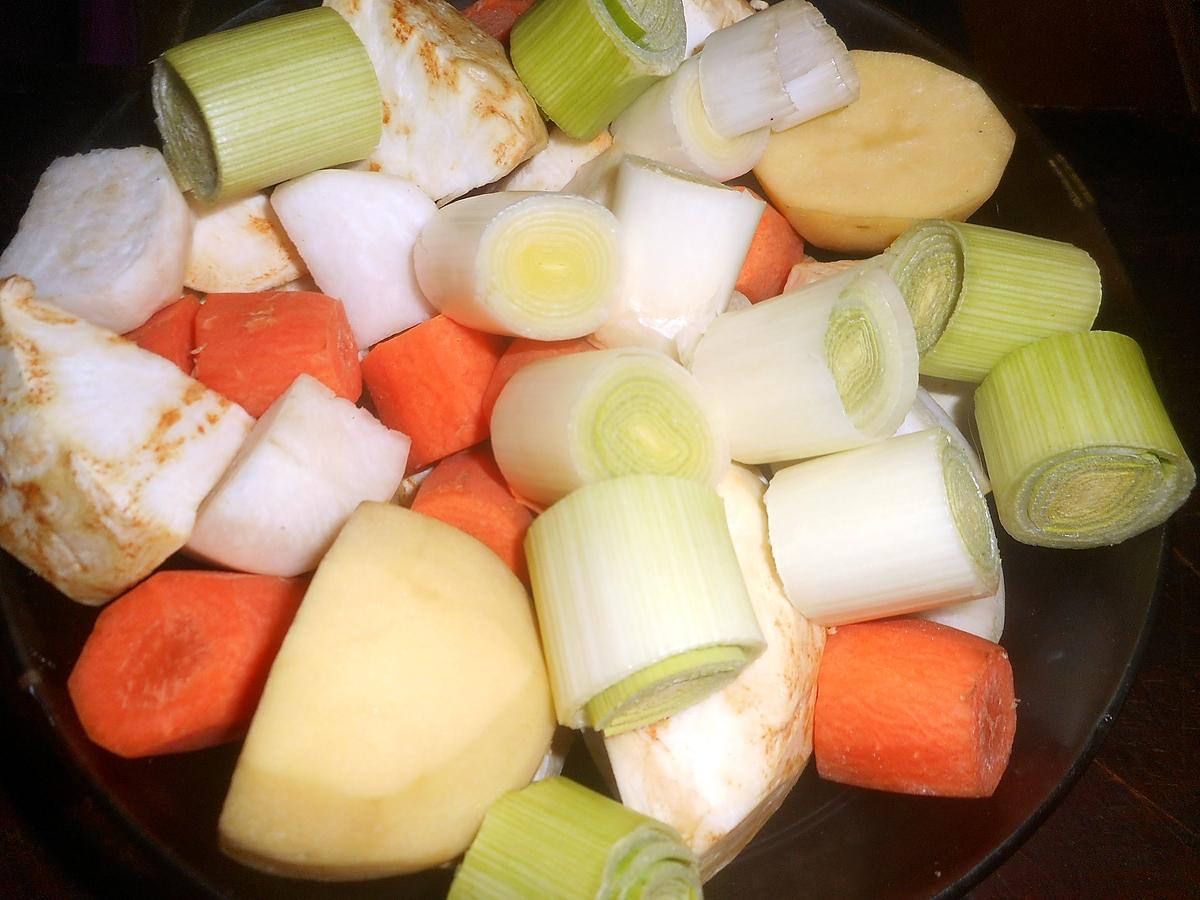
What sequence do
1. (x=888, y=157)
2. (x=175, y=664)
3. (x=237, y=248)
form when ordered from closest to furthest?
(x=175, y=664)
(x=237, y=248)
(x=888, y=157)

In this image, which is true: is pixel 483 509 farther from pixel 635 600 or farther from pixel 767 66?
pixel 767 66

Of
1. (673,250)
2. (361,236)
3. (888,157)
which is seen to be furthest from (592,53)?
(888,157)

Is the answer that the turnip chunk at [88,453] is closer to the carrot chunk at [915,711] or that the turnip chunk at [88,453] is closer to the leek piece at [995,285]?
the carrot chunk at [915,711]

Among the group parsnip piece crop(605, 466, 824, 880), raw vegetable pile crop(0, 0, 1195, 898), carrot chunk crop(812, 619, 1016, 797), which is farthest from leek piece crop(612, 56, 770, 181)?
carrot chunk crop(812, 619, 1016, 797)

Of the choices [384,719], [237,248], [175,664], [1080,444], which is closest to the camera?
[384,719]

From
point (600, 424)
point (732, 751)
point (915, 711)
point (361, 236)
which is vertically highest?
point (361, 236)

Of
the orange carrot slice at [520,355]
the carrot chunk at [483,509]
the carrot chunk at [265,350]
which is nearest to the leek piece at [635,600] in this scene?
the carrot chunk at [483,509]

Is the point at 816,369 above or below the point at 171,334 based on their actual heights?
below

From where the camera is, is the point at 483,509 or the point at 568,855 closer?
the point at 568,855
